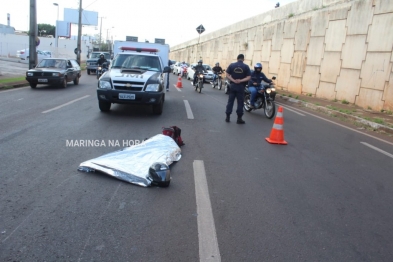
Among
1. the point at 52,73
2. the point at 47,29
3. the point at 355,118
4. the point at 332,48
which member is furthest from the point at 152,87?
the point at 47,29

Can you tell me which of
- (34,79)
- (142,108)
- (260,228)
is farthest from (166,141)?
(34,79)

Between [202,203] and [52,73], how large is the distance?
50.4ft

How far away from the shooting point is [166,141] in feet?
20.8

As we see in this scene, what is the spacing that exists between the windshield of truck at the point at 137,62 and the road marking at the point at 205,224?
6727 millimetres

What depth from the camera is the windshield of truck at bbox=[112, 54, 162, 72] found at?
11250mm

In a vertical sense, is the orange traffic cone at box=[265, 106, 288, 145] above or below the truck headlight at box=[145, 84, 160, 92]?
below

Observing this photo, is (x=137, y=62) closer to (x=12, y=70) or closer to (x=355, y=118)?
(x=355, y=118)

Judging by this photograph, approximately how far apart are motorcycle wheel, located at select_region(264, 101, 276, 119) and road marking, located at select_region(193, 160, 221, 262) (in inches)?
256


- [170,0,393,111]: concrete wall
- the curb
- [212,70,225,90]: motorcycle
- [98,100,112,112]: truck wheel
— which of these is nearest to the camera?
[98,100,112,112]: truck wheel

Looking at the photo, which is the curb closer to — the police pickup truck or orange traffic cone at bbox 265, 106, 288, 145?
orange traffic cone at bbox 265, 106, 288, 145

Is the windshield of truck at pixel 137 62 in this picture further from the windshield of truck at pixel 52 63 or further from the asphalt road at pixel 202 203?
the windshield of truck at pixel 52 63

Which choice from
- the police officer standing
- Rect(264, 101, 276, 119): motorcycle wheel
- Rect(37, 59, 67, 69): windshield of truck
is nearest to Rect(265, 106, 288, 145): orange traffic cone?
the police officer standing

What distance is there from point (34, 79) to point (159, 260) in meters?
16.3

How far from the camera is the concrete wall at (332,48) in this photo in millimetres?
14008
